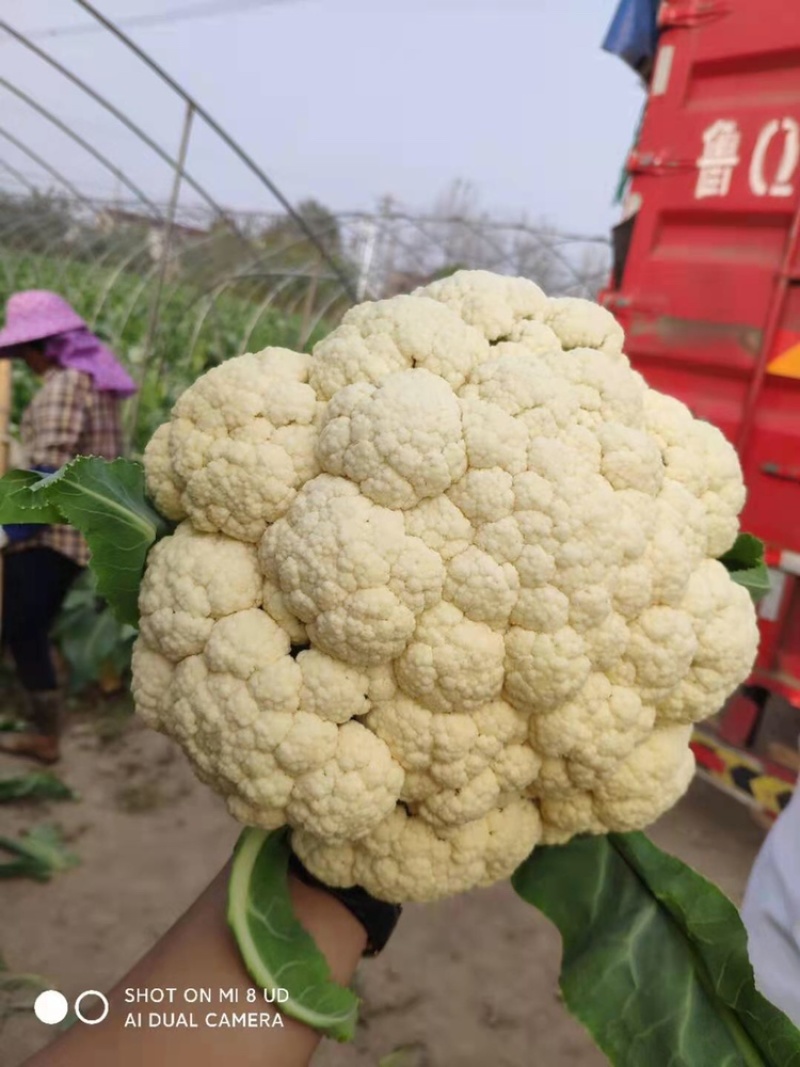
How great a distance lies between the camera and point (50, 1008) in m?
1.98

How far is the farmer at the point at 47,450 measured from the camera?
3.01m

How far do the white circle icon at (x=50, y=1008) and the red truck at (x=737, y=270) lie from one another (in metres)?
2.06

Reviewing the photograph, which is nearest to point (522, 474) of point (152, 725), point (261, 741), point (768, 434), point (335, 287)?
point (261, 741)

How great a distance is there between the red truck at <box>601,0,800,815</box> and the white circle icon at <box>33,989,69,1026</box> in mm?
2061

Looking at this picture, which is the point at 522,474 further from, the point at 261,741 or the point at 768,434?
the point at 768,434

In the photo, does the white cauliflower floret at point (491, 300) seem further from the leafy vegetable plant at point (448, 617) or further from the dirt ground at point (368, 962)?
the dirt ground at point (368, 962)

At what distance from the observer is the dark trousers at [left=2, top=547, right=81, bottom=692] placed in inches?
121

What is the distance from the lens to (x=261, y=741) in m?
0.95

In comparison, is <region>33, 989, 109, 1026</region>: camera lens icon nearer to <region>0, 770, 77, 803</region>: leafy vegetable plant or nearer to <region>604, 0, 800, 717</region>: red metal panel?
<region>0, 770, 77, 803</region>: leafy vegetable plant

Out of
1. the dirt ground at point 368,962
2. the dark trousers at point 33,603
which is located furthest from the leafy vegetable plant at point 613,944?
the dark trousers at point 33,603

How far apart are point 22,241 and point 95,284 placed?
8.62 ft

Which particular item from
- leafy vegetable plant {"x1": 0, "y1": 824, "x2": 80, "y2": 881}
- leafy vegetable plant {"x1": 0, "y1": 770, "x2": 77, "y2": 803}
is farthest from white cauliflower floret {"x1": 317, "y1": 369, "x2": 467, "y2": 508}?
leafy vegetable plant {"x1": 0, "y1": 770, "x2": 77, "y2": 803}

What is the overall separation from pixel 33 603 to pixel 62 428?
2.19 feet

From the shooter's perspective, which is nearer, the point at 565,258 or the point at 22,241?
the point at 565,258
